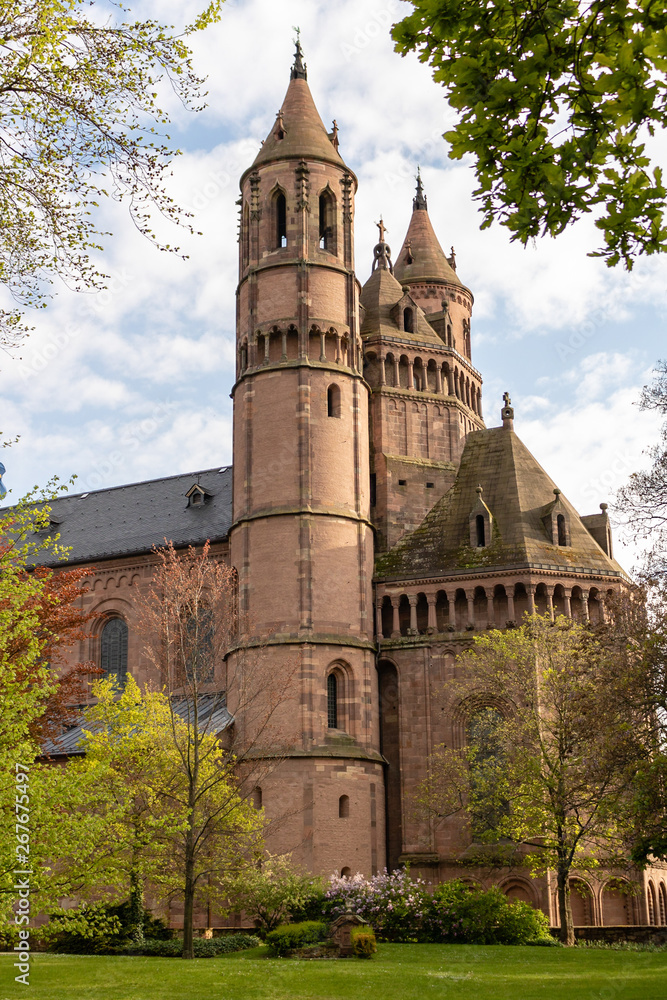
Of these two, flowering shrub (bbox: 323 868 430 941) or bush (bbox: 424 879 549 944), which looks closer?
bush (bbox: 424 879 549 944)

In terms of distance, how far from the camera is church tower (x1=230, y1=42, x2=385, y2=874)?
3688 cm

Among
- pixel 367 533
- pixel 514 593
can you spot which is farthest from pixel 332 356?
pixel 514 593

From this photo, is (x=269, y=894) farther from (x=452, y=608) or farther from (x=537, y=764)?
(x=452, y=608)

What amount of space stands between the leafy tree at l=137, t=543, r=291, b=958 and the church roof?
7214 mm

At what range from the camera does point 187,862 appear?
87.9 ft

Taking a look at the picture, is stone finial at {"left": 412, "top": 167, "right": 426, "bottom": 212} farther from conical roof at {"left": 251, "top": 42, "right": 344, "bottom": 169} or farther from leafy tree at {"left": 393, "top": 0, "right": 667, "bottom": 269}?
leafy tree at {"left": 393, "top": 0, "right": 667, "bottom": 269}

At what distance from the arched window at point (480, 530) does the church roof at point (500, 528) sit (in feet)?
1.00

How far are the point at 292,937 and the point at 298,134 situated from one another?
1202 inches

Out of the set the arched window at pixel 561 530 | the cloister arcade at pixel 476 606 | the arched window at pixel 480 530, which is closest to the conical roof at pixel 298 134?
the arched window at pixel 480 530

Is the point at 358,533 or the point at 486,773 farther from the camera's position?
the point at 358,533

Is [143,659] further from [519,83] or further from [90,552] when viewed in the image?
[519,83]

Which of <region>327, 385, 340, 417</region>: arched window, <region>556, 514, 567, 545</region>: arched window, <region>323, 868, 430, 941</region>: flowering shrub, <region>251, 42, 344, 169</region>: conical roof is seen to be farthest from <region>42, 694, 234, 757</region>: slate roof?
<region>251, 42, 344, 169</region>: conical roof

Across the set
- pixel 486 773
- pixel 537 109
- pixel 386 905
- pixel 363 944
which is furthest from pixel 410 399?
pixel 537 109

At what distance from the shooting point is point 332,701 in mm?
39031
